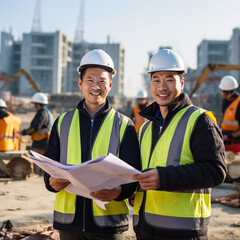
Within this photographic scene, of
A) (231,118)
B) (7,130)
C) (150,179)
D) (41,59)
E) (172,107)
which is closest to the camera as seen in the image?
(150,179)

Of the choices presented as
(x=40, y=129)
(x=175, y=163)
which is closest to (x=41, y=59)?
(x=40, y=129)

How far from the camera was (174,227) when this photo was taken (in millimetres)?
2100

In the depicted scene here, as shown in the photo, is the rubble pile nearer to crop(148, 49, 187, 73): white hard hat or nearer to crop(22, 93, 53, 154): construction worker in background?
crop(148, 49, 187, 73): white hard hat

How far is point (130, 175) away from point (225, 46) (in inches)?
3096

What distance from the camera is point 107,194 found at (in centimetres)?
222

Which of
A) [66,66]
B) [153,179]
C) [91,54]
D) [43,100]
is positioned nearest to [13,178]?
[43,100]

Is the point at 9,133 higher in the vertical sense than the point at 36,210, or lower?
higher

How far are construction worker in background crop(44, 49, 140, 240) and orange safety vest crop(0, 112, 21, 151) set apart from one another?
6.23 m

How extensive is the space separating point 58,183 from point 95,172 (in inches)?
17.0

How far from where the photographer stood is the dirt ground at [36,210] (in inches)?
191

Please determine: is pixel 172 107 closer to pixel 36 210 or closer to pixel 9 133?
pixel 36 210

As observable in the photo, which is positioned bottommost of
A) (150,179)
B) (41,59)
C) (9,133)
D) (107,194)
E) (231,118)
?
(107,194)

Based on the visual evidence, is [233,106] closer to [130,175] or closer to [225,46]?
[130,175]

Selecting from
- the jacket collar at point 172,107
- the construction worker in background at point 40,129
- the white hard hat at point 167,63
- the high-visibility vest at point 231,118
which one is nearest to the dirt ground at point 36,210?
the construction worker in background at point 40,129
